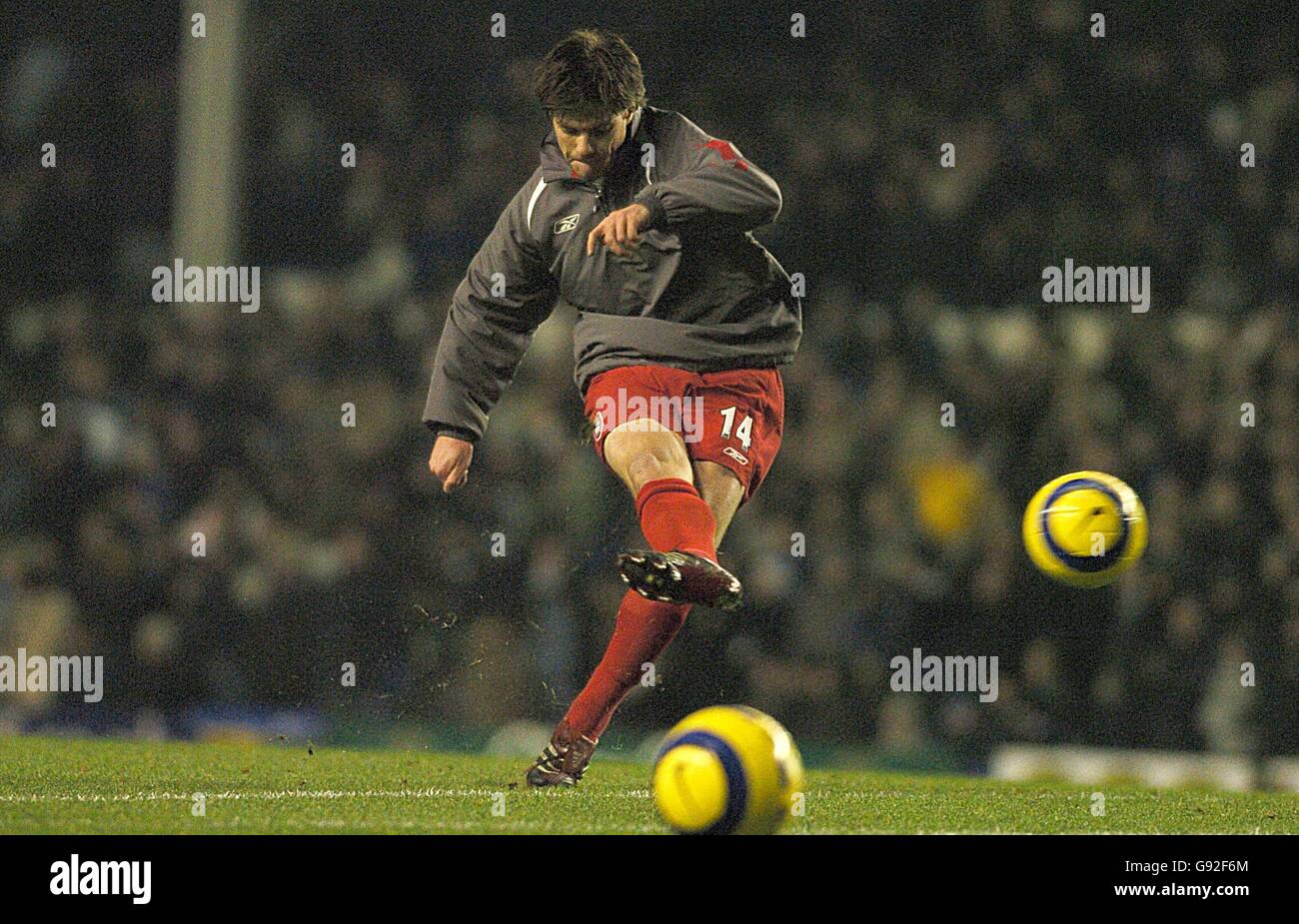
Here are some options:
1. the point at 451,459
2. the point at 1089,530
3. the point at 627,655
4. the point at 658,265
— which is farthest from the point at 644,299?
the point at 1089,530

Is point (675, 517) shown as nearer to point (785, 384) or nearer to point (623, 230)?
point (623, 230)

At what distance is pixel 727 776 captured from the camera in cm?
439

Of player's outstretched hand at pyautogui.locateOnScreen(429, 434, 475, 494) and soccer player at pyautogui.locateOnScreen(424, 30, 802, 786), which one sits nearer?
soccer player at pyautogui.locateOnScreen(424, 30, 802, 786)

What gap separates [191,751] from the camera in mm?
7230

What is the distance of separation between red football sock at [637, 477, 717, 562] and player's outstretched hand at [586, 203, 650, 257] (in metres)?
0.69

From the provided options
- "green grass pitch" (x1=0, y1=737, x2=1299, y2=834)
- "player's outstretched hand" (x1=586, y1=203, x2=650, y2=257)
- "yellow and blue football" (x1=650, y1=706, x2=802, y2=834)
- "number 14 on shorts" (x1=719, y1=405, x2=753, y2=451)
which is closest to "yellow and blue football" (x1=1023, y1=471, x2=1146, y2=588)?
"green grass pitch" (x1=0, y1=737, x2=1299, y2=834)

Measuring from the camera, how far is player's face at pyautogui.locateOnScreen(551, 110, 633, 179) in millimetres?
5742

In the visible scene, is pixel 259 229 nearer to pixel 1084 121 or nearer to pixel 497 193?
pixel 497 193

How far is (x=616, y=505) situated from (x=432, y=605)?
109cm

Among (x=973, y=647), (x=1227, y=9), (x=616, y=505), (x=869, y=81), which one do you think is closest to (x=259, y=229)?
(x=616, y=505)

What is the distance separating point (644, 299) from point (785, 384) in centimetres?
424

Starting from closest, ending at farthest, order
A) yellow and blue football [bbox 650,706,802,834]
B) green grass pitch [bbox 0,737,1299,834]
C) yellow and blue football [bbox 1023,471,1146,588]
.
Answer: yellow and blue football [bbox 650,706,802,834] < green grass pitch [bbox 0,737,1299,834] < yellow and blue football [bbox 1023,471,1146,588]

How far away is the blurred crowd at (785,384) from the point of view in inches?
363

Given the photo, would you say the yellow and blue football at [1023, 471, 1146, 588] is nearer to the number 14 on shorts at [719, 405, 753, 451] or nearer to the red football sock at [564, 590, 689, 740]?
the number 14 on shorts at [719, 405, 753, 451]
